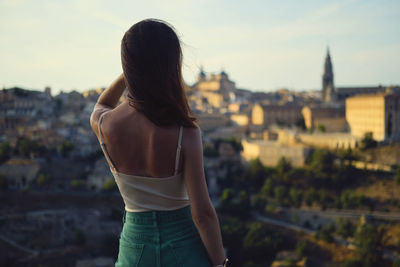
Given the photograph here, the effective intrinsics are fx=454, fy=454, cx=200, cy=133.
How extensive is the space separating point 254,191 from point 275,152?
224cm

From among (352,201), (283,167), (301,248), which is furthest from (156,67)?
(283,167)

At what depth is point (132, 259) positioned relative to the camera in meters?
1.05

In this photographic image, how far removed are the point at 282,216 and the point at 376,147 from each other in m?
5.50

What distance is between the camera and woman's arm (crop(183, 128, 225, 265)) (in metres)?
0.98

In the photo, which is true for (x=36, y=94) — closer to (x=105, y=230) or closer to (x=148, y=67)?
(x=105, y=230)

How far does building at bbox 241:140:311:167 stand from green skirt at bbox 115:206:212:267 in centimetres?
1982

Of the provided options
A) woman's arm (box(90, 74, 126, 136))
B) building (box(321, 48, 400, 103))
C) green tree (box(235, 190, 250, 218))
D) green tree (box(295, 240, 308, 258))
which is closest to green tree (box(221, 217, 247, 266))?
green tree (box(235, 190, 250, 218))

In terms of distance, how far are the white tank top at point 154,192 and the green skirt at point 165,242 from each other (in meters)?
0.02

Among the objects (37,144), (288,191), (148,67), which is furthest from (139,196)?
(37,144)

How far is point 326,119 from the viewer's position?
25.2 meters

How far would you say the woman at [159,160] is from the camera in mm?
988

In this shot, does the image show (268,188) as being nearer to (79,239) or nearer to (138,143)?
(79,239)

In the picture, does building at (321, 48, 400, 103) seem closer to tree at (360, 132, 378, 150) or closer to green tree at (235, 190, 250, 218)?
tree at (360, 132, 378, 150)

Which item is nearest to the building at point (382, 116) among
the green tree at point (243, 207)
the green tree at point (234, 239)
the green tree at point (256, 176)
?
the green tree at point (256, 176)
